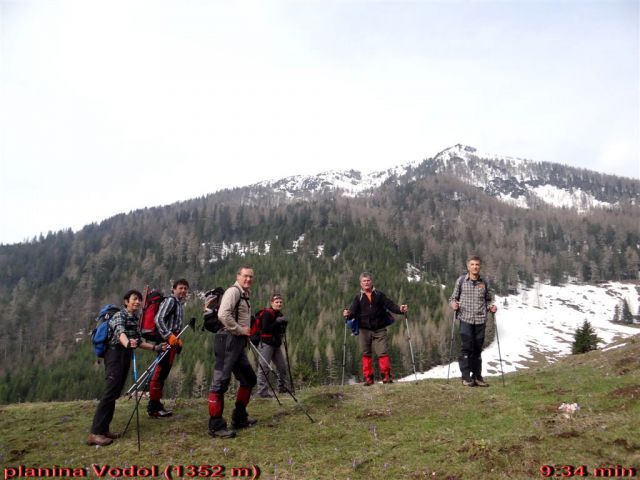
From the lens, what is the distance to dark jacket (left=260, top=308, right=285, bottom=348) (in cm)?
1328

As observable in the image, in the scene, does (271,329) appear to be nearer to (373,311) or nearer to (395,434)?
(373,311)

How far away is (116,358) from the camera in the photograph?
9.02 meters

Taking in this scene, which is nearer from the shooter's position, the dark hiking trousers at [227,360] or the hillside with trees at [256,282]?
the dark hiking trousers at [227,360]

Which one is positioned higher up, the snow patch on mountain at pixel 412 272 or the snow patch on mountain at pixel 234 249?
the snow patch on mountain at pixel 234 249

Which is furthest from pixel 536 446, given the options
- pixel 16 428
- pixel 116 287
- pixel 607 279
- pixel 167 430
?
pixel 607 279

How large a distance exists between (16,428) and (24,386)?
104 m

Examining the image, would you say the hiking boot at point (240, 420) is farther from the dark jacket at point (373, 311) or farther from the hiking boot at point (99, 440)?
the dark jacket at point (373, 311)

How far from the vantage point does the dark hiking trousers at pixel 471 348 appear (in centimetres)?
1228

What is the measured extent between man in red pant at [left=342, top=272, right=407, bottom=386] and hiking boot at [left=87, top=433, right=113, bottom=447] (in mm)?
7727

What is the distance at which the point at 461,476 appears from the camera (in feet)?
18.6

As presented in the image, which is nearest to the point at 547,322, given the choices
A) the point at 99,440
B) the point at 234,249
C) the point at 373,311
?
the point at 234,249

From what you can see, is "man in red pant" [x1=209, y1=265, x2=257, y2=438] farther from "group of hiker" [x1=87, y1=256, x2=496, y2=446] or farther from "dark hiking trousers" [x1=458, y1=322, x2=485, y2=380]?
"dark hiking trousers" [x1=458, y1=322, x2=485, y2=380]
